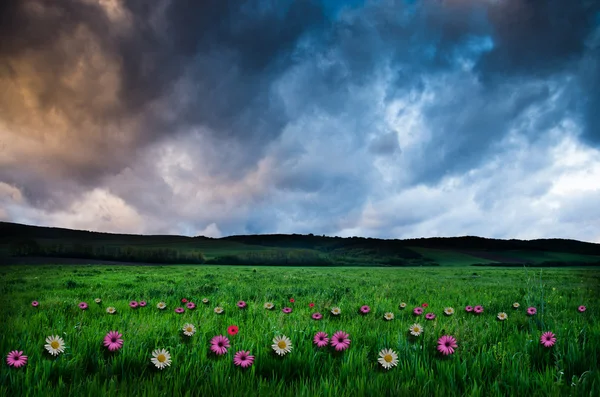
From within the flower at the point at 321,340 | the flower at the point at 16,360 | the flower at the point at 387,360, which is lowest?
the flower at the point at 387,360

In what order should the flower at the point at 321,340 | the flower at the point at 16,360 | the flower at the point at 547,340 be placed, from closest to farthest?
the flower at the point at 16,360, the flower at the point at 321,340, the flower at the point at 547,340


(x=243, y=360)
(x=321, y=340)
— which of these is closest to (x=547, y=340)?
(x=321, y=340)

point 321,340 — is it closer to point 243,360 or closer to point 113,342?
point 243,360

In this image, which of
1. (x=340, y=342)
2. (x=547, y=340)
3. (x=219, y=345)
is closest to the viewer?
(x=219, y=345)

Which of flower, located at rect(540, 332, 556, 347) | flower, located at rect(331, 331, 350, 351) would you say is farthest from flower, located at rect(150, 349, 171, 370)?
flower, located at rect(540, 332, 556, 347)

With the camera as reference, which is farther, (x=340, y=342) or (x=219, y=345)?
(x=340, y=342)

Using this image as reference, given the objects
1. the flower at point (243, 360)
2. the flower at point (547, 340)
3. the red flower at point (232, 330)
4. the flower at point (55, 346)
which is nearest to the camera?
the flower at point (243, 360)

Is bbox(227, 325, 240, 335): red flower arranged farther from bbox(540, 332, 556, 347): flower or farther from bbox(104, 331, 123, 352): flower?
bbox(540, 332, 556, 347): flower

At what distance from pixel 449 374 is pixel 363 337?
142cm

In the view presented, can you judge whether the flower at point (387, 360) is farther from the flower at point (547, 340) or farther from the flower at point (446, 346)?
the flower at point (547, 340)

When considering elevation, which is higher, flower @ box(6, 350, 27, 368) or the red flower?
flower @ box(6, 350, 27, 368)

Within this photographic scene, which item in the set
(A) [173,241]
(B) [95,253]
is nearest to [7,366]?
(B) [95,253]

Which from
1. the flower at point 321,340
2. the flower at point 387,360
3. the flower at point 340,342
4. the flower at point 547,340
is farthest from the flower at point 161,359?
the flower at point 547,340

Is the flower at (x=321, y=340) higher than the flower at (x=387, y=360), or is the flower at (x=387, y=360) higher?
the flower at (x=321, y=340)
